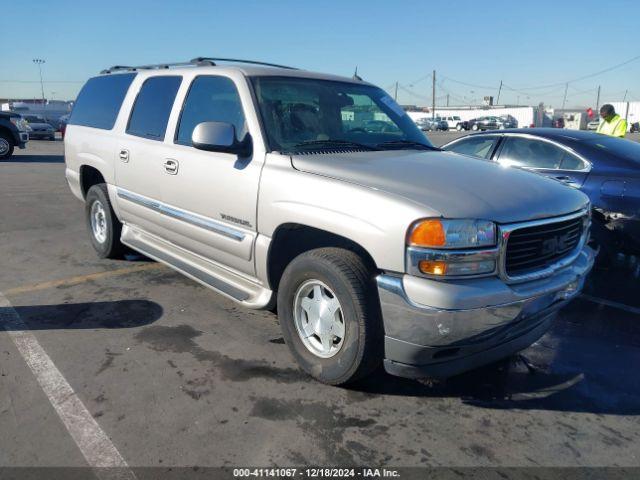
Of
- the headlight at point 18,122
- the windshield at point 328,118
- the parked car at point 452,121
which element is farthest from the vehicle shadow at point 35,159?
the parked car at point 452,121

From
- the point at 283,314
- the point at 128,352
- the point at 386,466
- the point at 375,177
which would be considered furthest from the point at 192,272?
the point at 386,466

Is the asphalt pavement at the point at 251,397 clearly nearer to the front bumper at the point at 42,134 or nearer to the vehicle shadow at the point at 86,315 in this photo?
the vehicle shadow at the point at 86,315

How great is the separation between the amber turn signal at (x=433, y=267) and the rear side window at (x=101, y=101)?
3828 mm

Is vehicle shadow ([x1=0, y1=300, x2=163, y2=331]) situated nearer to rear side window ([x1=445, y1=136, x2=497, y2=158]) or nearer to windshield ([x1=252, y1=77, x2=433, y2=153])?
windshield ([x1=252, y1=77, x2=433, y2=153])

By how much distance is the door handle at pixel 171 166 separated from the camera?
160 inches

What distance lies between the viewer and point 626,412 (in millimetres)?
→ 3018

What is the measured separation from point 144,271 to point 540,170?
4417 millimetres

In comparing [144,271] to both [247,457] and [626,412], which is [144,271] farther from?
[626,412]

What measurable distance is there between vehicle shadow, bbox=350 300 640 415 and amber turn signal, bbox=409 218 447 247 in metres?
1.10

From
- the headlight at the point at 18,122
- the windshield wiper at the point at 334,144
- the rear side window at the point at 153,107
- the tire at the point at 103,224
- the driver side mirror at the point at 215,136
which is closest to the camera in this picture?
the driver side mirror at the point at 215,136

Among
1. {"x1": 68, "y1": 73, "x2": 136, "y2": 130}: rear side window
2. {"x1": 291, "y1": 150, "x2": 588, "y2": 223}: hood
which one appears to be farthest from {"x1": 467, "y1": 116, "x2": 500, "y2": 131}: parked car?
{"x1": 291, "y1": 150, "x2": 588, "y2": 223}: hood

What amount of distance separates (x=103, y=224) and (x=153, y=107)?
1.75 m

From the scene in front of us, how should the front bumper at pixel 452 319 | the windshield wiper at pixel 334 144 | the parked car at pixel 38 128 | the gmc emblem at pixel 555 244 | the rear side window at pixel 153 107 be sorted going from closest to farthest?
the front bumper at pixel 452 319, the gmc emblem at pixel 555 244, the windshield wiper at pixel 334 144, the rear side window at pixel 153 107, the parked car at pixel 38 128

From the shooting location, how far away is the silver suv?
2604 mm
